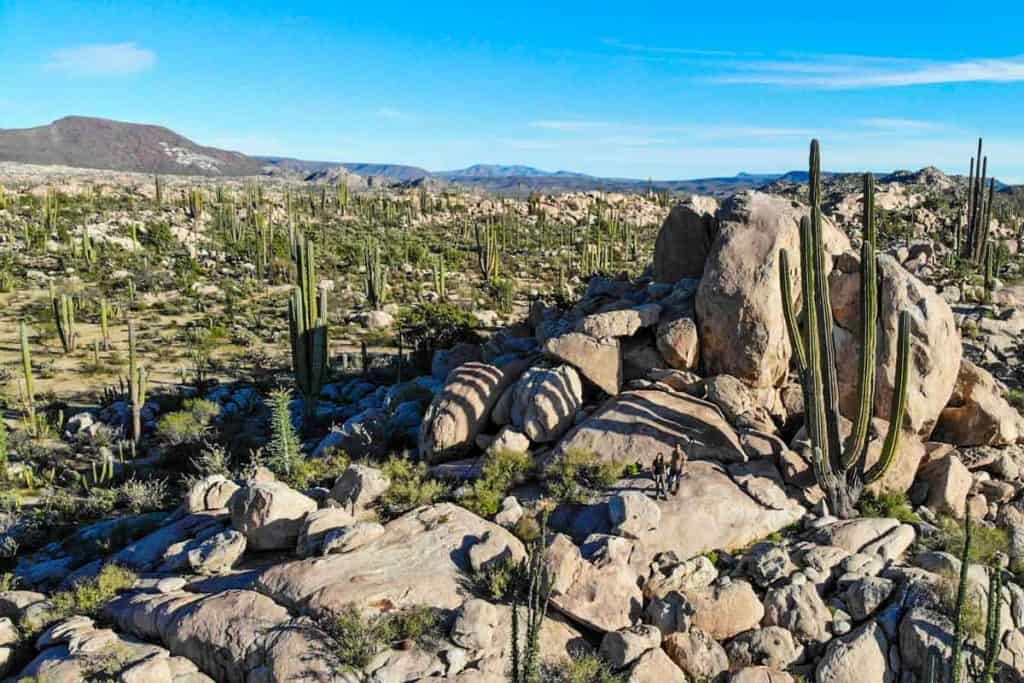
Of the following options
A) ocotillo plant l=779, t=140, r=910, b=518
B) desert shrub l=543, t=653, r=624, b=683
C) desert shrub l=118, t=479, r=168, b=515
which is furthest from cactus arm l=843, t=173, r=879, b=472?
desert shrub l=118, t=479, r=168, b=515

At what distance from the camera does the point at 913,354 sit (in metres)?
10.6

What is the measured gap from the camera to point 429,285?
34969 mm

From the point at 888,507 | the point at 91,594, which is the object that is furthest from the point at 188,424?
the point at 888,507

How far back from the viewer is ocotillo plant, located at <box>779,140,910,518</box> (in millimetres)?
9070

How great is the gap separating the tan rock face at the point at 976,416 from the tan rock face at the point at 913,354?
15.2 inches

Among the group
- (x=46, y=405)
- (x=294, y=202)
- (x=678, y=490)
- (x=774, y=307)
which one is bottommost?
(x=46, y=405)

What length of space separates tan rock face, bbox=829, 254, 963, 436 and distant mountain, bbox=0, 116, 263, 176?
152 meters

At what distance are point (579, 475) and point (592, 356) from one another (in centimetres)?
258

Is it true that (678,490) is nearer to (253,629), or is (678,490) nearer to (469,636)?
(469,636)

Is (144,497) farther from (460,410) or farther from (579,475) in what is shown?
(579,475)

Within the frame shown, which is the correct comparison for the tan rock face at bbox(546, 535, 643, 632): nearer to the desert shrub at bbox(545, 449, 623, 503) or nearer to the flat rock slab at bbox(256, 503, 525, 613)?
the flat rock slab at bbox(256, 503, 525, 613)

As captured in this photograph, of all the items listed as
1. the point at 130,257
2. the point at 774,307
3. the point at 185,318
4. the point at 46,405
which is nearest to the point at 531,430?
the point at 774,307

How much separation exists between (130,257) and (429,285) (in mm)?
16059

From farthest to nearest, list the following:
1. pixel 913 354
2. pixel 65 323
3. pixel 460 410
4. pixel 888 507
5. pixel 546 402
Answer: pixel 65 323
pixel 460 410
pixel 546 402
pixel 913 354
pixel 888 507
